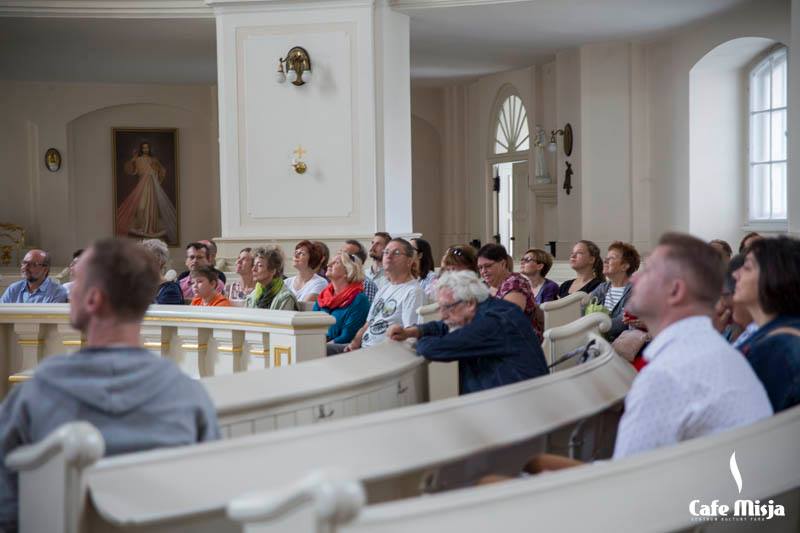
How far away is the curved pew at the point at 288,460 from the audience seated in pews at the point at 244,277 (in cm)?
527

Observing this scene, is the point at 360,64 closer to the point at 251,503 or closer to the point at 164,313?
the point at 164,313

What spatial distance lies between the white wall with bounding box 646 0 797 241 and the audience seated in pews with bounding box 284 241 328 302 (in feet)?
22.1

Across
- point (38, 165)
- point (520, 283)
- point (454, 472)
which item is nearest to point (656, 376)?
point (454, 472)

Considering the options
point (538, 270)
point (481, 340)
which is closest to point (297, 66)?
point (538, 270)

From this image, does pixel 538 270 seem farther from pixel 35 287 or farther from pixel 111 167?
pixel 111 167

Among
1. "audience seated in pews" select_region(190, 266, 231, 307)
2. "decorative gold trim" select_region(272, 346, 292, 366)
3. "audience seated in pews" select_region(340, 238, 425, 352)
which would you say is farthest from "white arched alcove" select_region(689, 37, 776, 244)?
"decorative gold trim" select_region(272, 346, 292, 366)

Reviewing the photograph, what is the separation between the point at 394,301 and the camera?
6.32m

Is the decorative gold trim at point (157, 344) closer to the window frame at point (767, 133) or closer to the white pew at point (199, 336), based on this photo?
the white pew at point (199, 336)

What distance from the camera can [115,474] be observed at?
189cm

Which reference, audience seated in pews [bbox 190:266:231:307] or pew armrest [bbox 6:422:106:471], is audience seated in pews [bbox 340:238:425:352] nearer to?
audience seated in pews [bbox 190:266:231:307]

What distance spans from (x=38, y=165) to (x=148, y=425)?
55.1ft

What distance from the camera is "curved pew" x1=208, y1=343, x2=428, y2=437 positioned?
8.85ft

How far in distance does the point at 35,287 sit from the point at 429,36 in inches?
283

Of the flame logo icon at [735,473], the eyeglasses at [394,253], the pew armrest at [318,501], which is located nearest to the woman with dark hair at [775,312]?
the flame logo icon at [735,473]
